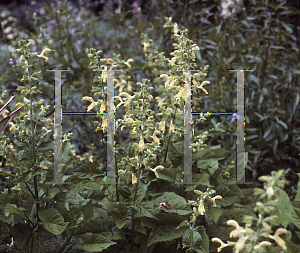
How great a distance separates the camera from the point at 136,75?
2.71m

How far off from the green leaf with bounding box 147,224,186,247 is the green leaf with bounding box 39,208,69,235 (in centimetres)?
31

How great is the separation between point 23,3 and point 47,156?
20.2 ft

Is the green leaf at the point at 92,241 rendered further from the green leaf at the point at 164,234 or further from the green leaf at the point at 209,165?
the green leaf at the point at 209,165

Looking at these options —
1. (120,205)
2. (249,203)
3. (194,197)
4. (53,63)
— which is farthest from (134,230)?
(53,63)

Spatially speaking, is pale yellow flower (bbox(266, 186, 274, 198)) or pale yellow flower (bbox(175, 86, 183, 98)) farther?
pale yellow flower (bbox(175, 86, 183, 98))

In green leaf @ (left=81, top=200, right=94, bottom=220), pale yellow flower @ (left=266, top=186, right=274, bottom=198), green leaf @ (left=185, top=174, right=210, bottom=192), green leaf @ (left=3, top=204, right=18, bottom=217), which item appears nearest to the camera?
pale yellow flower @ (left=266, top=186, right=274, bottom=198)

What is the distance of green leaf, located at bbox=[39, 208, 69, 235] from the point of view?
41.6 inches

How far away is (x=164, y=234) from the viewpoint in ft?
3.76

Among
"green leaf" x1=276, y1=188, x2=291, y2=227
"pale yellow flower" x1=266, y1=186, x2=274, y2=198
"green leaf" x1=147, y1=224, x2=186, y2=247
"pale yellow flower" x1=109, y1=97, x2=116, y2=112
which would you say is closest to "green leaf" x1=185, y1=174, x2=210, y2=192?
"green leaf" x1=147, y1=224, x2=186, y2=247

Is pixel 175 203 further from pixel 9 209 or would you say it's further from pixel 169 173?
pixel 9 209

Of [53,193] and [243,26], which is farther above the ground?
[243,26]

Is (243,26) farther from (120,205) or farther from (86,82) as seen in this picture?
(120,205)

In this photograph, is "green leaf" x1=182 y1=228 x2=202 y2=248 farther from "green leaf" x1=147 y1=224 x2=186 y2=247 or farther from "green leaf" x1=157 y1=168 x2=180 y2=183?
"green leaf" x1=157 y1=168 x2=180 y2=183

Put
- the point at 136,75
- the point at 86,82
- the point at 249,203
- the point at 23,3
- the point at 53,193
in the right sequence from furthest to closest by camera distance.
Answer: the point at 23,3 → the point at 136,75 → the point at 86,82 → the point at 249,203 → the point at 53,193
